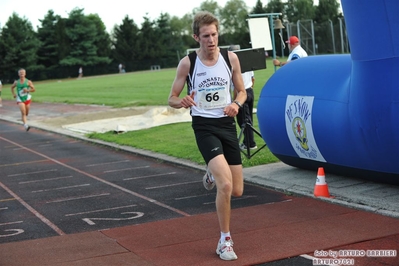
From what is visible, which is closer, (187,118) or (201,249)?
(201,249)

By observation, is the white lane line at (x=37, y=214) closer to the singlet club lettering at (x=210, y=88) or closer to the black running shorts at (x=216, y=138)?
the black running shorts at (x=216, y=138)

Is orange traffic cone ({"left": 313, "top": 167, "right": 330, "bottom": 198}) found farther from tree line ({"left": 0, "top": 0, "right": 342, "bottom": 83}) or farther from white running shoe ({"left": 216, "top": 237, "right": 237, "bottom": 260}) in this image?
tree line ({"left": 0, "top": 0, "right": 342, "bottom": 83})

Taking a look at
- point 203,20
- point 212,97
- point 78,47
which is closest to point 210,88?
point 212,97

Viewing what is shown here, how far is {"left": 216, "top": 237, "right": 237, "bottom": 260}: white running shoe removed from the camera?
21.6ft

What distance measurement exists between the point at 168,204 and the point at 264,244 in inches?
110

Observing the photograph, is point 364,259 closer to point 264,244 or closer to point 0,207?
point 264,244

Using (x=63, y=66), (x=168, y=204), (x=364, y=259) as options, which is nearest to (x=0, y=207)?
(x=168, y=204)

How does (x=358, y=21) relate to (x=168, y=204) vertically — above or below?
above

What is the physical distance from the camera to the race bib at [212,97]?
23.1ft

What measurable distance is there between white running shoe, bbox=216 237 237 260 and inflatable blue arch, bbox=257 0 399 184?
3.01 metres

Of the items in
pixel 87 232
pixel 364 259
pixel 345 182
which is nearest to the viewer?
pixel 364 259

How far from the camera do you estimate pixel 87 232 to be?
8.27 meters

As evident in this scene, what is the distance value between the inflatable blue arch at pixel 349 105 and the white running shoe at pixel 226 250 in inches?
119

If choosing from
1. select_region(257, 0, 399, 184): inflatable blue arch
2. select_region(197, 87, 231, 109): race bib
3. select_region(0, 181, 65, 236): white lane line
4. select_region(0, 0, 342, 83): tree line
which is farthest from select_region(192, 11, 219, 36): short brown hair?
select_region(0, 0, 342, 83): tree line
